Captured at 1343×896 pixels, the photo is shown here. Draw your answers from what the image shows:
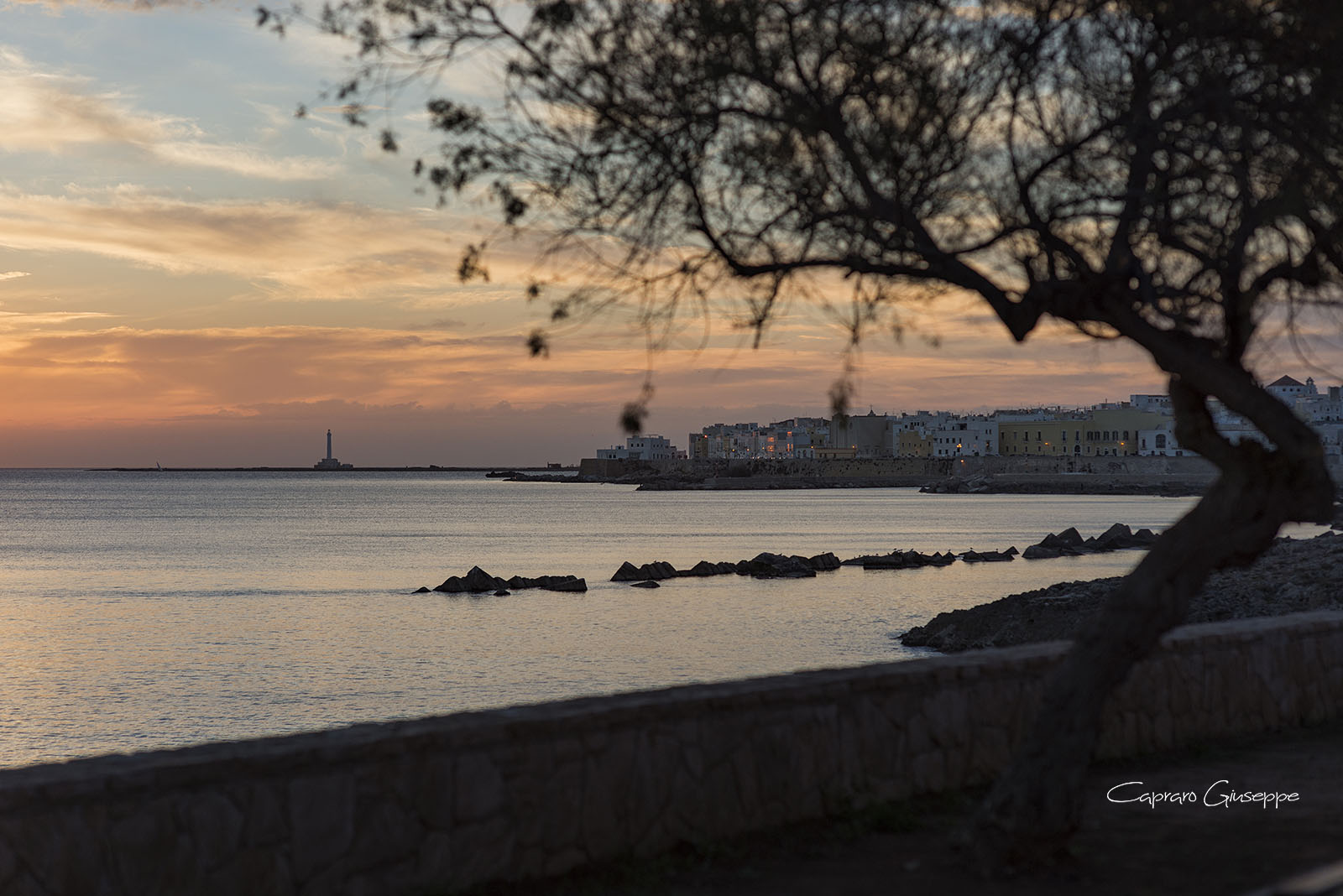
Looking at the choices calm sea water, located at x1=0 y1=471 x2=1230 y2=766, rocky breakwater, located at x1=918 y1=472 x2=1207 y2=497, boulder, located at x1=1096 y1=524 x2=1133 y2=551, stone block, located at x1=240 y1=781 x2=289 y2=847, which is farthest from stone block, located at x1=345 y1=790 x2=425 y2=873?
rocky breakwater, located at x1=918 y1=472 x2=1207 y2=497

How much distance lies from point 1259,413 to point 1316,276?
51.8 inches

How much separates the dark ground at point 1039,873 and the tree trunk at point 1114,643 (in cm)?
24

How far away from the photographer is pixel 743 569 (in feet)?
166

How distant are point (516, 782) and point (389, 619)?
1266 inches

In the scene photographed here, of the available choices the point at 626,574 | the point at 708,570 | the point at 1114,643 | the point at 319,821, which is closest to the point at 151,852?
the point at 319,821

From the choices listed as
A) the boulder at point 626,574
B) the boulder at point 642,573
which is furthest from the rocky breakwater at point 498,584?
the boulder at point 642,573

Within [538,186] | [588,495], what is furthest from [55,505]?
[538,186]

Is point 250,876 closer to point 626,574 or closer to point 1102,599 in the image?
point 1102,599

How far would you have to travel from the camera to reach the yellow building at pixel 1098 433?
18825 cm

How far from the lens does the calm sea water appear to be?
25469 mm

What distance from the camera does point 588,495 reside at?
532 ft

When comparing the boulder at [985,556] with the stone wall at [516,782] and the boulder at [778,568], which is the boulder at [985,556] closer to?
the boulder at [778,568]

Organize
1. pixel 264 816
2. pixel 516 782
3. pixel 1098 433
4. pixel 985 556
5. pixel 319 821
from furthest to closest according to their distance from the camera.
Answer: pixel 1098 433 < pixel 985 556 < pixel 516 782 < pixel 319 821 < pixel 264 816

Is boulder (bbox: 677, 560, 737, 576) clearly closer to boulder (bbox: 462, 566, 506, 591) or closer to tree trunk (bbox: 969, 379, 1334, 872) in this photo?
boulder (bbox: 462, 566, 506, 591)
